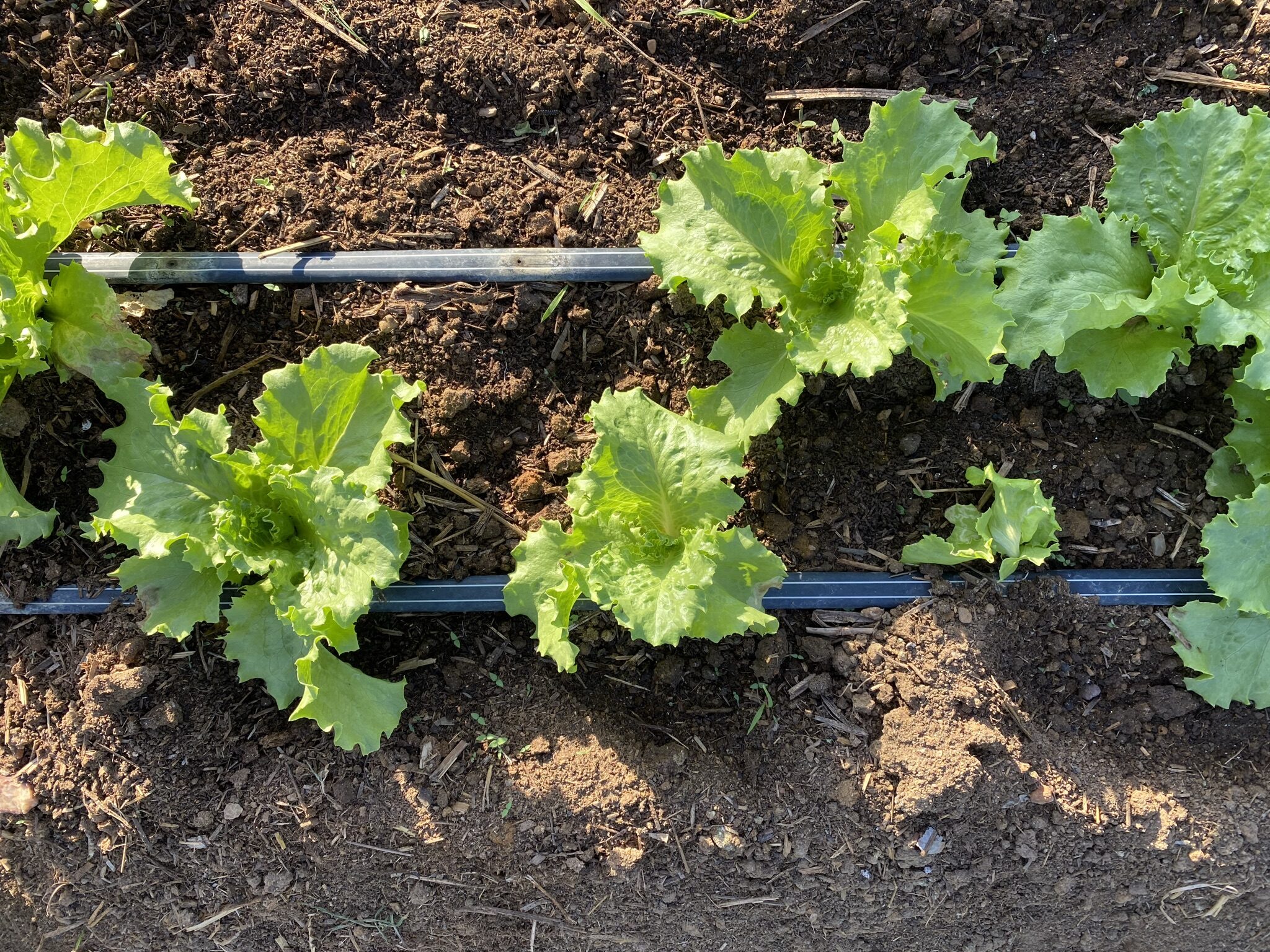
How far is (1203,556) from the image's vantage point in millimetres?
2979

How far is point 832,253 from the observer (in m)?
2.77

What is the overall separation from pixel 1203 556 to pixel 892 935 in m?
1.72

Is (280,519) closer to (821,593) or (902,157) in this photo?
(821,593)

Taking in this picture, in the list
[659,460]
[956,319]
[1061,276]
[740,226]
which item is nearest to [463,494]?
[659,460]

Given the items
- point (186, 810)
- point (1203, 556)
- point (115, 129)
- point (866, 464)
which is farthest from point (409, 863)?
point (1203, 556)

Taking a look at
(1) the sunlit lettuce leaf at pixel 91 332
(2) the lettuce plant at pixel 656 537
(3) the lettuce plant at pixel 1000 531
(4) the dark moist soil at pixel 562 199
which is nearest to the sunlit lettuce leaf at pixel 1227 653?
(4) the dark moist soil at pixel 562 199

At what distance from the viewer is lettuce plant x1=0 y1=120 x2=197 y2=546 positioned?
2.63 m

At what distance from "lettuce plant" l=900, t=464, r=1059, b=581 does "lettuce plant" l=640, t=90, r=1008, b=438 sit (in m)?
0.38

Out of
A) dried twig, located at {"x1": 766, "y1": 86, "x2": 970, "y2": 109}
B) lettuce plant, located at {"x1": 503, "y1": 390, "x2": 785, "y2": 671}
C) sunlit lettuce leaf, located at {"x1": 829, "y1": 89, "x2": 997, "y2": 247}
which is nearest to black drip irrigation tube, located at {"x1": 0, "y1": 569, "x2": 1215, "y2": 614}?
lettuce plant, located at {"x1": 503, "y1": 390, "x2": 785, "y2": 671}

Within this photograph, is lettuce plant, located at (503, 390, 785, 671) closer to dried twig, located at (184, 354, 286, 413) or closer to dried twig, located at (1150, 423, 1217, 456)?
dried twig, located at (184, 354, 286, 413)

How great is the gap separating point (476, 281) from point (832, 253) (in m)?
1.22

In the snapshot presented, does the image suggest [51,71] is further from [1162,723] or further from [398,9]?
[1162,723]

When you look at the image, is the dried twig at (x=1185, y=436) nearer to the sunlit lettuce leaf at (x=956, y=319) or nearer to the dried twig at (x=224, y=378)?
the sunlit lettuce leaf at (x=956, y=319)

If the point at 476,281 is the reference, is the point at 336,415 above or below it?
below
